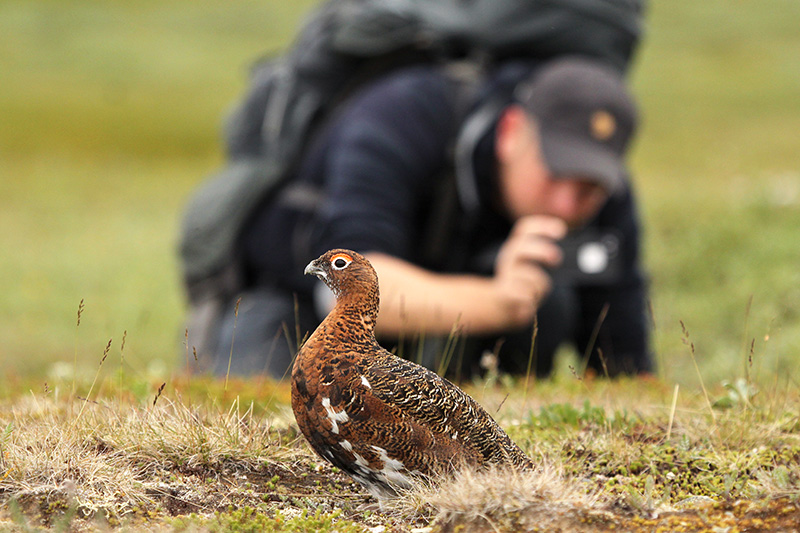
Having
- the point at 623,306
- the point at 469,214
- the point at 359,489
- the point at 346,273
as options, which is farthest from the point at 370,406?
the point at 623,306

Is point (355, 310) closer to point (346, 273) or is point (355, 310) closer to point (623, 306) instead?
point (346, 273)

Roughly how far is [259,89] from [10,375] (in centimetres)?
328

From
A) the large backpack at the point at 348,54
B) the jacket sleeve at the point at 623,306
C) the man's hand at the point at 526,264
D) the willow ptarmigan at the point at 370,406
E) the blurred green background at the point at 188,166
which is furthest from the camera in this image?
the blurred green background at the point at 188,166

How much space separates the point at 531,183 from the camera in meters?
6.40

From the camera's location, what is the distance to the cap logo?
6320 millimetres

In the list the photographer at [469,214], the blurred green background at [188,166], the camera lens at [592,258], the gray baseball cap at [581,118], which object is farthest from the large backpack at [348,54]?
the camera lens at [592,258]

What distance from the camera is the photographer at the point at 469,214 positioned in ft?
19.3

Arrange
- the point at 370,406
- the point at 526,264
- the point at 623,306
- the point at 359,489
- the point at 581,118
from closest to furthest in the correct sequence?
the point at 370,406, the point at 359,489, the point at 526,264, the point at 581,118, the point at 623,306

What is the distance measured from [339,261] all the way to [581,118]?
4046 mm

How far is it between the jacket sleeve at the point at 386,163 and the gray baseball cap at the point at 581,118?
82cm

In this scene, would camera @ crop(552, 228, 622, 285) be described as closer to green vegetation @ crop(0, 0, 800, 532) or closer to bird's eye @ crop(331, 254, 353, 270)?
green vegetation @ crop(0, 0, 800, 532)

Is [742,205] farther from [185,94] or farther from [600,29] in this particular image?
[185,94]

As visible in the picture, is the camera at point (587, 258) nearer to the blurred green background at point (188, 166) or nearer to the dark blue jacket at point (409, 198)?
the dark blue jacket at point (409, 198)

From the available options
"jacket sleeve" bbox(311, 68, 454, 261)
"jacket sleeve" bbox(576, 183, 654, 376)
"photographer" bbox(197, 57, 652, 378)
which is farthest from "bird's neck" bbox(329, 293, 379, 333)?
"jacket sleeve" bbox(576, 183, 654, 376)
